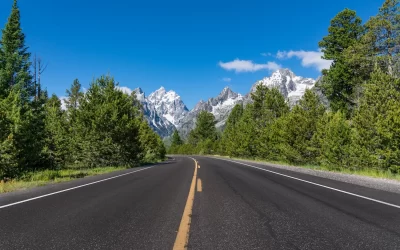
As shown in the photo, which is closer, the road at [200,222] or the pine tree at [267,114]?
the road at [200,222]

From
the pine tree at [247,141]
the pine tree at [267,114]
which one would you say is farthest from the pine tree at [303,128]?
the pine tree at [247,141]

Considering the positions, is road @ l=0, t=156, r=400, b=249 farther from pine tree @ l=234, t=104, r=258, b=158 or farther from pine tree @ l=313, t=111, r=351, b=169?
pine tree @ l=234, t=104, r=258, b=158

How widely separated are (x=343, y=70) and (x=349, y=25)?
683cm

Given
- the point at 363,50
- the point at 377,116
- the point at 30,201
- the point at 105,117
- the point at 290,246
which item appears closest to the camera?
the point at 290,246

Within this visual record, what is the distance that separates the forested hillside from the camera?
16.6 metres

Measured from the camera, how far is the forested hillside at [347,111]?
1659cm

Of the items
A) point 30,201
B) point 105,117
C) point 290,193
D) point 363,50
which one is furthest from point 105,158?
point 363,50

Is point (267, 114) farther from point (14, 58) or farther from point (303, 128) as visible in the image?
point (14, 58)

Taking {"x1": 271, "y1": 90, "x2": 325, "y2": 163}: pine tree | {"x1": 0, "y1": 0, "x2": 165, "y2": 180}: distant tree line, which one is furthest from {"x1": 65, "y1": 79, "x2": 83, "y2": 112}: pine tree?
{"x1": 271, "y1": 90, "x2": 325, "y2": 163}: pine tree

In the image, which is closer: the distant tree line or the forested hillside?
the forested hillside

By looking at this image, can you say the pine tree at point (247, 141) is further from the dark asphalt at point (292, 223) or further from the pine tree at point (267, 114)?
the dark asphalt at point (292, 223)

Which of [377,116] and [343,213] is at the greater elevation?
[377,116]

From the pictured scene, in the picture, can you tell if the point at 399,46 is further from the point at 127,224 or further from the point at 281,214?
the point at 127,224

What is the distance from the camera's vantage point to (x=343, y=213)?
577cm
